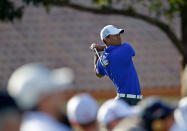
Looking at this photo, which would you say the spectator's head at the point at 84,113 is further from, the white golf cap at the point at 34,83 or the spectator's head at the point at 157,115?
the spectator's head at the point at 157,115

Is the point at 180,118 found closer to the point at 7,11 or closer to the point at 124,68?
the point at 124,68

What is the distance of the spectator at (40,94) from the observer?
4621 mm

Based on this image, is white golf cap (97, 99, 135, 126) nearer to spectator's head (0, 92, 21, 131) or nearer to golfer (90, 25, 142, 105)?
spectator's head (0, 92, 21, 131)

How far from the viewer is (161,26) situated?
1325 cm

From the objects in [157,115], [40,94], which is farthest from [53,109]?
[157,115]

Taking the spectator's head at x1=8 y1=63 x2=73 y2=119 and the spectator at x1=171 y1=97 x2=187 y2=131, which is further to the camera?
the spectator at x1=171 y1=97 x2=187 y2=131

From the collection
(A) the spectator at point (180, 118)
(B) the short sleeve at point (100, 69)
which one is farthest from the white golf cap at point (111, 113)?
(B) the short sleeve at point (100, 69)

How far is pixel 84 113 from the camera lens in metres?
4.73

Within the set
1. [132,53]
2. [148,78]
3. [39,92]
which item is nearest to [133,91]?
[132,53]

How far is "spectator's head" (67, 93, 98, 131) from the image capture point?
15.5 ft

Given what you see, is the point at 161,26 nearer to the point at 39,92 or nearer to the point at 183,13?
the point at 183,13

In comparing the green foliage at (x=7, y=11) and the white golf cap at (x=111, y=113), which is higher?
the white golf cap at (x=111, y=113)

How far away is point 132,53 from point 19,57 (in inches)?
354

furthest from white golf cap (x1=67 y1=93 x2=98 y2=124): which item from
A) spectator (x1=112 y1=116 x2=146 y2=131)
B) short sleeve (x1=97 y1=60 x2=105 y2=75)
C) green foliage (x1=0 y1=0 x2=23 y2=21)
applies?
green foliage (x1=0 y1=0 x2=23 y2=21)
